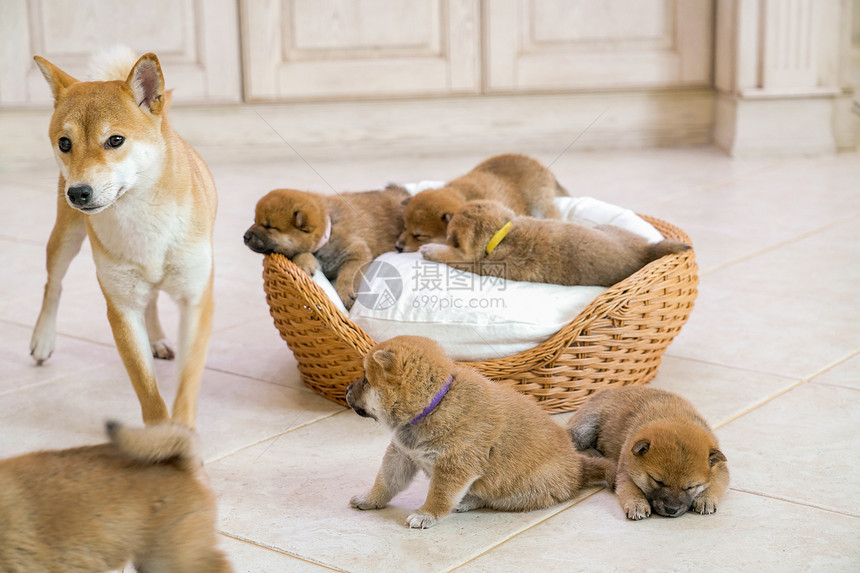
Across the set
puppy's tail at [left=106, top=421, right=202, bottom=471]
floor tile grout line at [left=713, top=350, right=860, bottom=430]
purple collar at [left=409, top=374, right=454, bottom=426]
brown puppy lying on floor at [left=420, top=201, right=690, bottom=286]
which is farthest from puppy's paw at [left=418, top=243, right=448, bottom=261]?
puppy's tail at [left=106, top=421, right=202, bottom=471]

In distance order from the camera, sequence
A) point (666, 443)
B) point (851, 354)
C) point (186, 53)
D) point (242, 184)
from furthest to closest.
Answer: point (186, 53), point (242, 184), point (851, 354), point (666, 443)

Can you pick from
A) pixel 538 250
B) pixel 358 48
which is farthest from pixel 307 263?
pixel 358 48

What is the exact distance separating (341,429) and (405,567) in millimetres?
672

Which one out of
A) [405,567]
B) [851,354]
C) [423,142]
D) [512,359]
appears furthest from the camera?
[423,142]

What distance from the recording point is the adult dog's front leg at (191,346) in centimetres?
221

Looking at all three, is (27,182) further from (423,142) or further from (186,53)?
(423,142)

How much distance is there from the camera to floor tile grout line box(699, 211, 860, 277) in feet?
11.5

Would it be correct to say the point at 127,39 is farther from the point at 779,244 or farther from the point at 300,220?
the point at 779,244

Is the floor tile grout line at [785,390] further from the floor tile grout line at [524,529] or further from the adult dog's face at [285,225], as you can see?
the adult dog's face at [285,225]

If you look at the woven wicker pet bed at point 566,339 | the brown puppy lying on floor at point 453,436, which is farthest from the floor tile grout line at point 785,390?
the brown puppy lying on floor at point 453,436

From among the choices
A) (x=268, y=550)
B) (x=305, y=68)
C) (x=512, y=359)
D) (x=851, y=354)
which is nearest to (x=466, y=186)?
(x=512, y=359)

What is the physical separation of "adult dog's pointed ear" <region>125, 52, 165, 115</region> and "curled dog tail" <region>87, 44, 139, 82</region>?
1.23 ft

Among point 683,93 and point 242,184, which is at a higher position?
point 683,93

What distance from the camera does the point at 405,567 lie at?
5.49 feet
